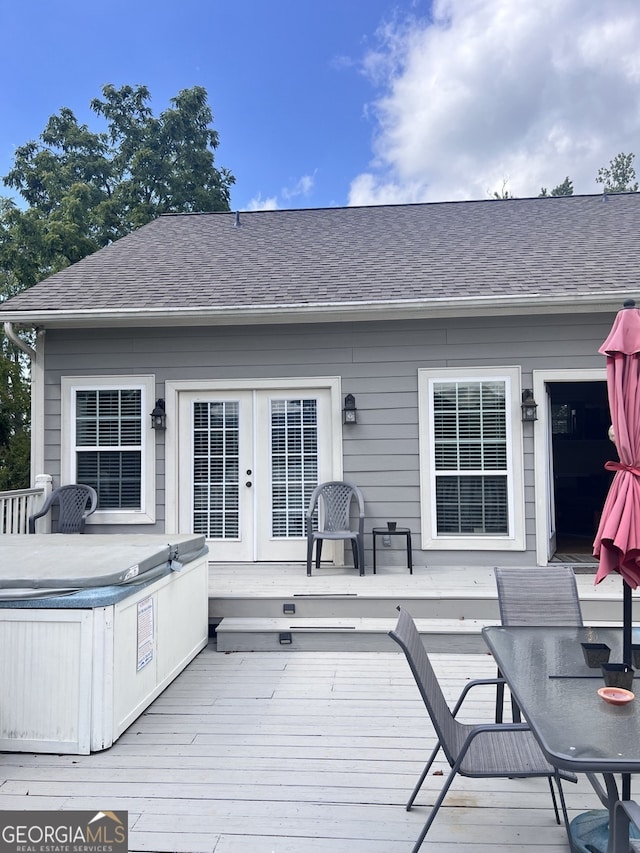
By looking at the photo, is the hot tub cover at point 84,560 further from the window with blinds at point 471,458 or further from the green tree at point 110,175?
the green tree at point 110,175

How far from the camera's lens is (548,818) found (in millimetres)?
2203

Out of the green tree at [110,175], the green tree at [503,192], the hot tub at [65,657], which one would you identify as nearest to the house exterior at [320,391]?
the hot tub at [65,657]

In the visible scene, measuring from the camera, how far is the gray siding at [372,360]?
5.32 m

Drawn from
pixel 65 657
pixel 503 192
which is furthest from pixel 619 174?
pixel 65 657

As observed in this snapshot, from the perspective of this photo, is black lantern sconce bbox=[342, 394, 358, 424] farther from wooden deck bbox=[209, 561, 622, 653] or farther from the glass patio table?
the glass patio table

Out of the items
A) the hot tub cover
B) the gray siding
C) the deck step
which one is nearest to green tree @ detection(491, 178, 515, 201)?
the gray siding

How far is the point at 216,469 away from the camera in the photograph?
563 centimetres

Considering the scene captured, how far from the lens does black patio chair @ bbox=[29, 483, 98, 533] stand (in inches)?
215

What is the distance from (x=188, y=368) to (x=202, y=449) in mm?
798

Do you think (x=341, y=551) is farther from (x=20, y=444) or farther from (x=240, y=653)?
(x=20, y=444)

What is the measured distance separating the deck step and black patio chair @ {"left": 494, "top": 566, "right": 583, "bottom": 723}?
48.0 inches

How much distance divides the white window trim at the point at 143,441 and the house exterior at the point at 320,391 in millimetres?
15

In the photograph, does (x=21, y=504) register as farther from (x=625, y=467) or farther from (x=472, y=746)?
(x=625, y=467)

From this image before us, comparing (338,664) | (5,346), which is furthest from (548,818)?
(5,346)
